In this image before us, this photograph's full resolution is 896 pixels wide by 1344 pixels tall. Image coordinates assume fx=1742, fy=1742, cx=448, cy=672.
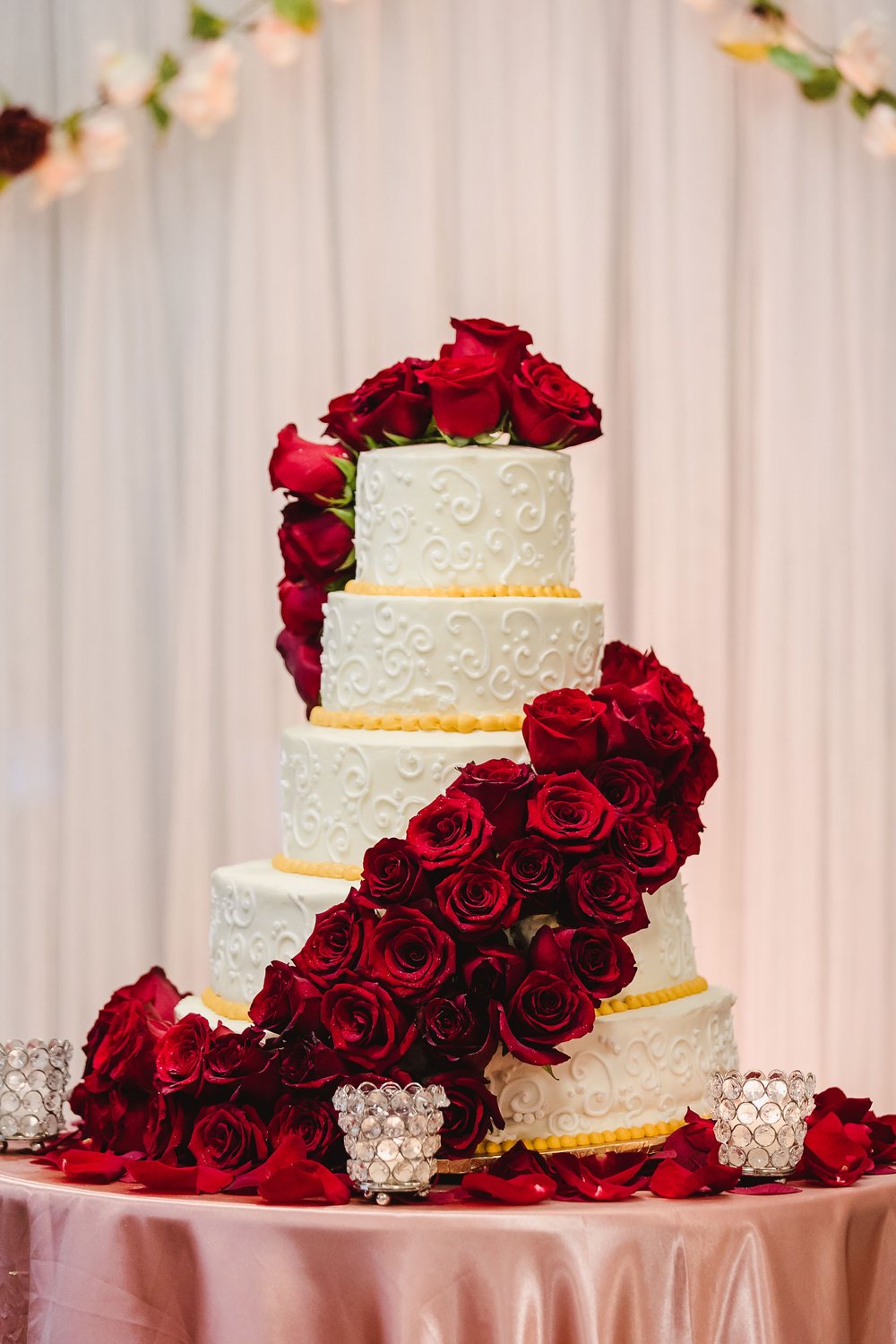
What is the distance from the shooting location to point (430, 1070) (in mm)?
2283

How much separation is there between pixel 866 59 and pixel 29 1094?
2.92 meters

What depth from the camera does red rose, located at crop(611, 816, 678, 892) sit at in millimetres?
2316

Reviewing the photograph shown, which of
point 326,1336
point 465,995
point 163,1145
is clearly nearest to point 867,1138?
point 465,995

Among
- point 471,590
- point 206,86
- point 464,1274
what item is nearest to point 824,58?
point 206,86

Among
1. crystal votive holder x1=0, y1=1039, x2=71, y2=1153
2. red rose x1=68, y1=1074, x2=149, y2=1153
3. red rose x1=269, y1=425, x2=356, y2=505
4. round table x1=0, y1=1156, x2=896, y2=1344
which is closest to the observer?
round table x1=0, y1=1156, x2=896, y2=1344

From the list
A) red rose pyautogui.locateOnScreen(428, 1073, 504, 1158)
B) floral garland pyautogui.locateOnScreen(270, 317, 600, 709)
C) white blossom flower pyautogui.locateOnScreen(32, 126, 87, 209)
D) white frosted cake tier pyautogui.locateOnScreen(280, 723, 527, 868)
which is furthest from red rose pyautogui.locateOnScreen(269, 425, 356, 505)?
white blossom flower pyautogui.locateOnScreen(32, 126, 87, 209)

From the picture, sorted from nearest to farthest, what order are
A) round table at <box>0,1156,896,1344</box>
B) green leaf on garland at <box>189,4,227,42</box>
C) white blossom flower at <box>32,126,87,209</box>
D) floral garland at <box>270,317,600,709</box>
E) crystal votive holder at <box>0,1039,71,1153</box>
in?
1. round table at <box>0,1156,896,1344</box>
2. crystal votive holder at <box>0,1039,71,1153</box>
3. floral garland at <box>270,317,600,709</box>
4. green leaf on garland at <box>189,4,227,42</box>
5. white blossom flower at <box>32,126,87,209</box>

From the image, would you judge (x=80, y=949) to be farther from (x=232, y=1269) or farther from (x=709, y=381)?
(x=232, y=1269)

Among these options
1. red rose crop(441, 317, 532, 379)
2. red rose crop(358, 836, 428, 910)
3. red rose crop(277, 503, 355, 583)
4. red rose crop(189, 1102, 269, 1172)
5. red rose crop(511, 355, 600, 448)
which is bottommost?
red rose crop(189, 1102, 269, 1172)

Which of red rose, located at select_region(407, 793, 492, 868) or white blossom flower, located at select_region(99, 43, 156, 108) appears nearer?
red rose, located at select_region(407, 793, 492, 868)

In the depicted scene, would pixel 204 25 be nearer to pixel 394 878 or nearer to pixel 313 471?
pixel 313 471

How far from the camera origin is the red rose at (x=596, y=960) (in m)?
2.25

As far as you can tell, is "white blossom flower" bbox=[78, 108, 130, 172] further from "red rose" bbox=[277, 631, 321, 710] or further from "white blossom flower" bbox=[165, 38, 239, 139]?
"red rose" bbox=[277, 631, 321, 710]

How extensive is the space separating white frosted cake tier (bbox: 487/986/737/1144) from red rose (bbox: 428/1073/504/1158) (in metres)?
0.09
